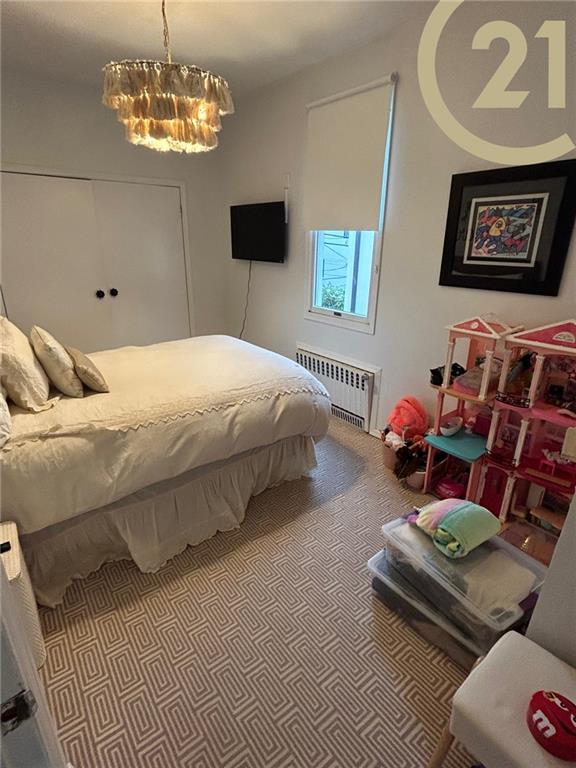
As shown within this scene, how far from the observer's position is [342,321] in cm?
310

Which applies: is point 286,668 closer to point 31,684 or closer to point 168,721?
point 168,721

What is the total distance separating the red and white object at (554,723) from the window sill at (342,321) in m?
2.30

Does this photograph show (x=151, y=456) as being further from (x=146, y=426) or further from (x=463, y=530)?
(x=463, y=530)

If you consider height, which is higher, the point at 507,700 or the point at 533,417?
the point at 533,417

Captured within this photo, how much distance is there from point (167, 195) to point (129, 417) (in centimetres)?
298

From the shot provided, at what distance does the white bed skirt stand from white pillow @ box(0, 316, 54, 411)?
54cm

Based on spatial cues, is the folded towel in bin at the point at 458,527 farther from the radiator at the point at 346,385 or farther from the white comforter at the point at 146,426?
the radiator at the point at 346,385

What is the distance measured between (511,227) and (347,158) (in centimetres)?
130

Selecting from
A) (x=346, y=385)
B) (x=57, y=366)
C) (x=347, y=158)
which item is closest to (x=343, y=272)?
(x=347, y=158)

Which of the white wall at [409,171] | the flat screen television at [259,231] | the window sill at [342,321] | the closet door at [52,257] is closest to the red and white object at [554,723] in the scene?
the white wall at [409,171]

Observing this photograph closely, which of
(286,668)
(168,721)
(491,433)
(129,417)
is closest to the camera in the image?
(168,721)

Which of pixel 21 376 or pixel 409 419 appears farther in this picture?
pixel 409 419

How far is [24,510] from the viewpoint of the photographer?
147 centimetres

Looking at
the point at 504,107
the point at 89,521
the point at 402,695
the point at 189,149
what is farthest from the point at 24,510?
the point at 504,107
